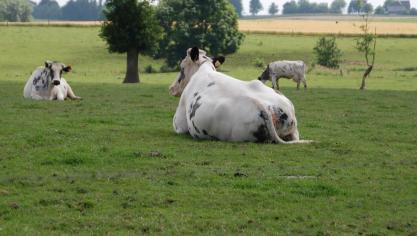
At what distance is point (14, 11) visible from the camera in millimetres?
165000

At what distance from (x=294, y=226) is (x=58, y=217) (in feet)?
8.06

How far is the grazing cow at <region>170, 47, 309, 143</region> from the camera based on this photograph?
14438 millimetres

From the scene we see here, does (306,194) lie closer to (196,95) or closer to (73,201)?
(73,201)

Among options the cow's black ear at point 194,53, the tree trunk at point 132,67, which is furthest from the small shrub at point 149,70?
the cow's black ear at point 194,53

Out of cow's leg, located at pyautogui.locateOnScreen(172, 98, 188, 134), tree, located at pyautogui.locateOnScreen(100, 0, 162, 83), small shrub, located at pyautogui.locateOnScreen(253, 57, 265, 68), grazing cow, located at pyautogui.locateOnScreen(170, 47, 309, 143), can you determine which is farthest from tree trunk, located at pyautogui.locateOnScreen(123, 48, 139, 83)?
grazing cow, located at pyautogui.locateOnScreen(170, 47, 309, 143)

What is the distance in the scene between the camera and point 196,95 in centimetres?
1562

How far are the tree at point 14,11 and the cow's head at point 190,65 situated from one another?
148462 millimetres

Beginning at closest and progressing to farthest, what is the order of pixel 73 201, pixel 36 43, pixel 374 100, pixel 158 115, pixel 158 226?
pixel 158 226
pixel 73 201
pixel 158 115
pixel 374 100
pixel 36 43

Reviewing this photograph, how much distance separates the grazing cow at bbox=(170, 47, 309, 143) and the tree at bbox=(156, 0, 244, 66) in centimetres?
6600

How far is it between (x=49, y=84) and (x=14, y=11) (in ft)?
470

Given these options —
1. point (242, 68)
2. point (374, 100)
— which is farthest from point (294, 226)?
point (242, 68)

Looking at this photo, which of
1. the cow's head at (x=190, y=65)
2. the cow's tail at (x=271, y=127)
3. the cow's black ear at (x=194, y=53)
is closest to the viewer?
the cow's tail at (x=271, y=127)

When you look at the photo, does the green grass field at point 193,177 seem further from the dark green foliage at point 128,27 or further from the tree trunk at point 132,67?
the tree trunk at point 132,67

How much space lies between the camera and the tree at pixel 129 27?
52.0 m
